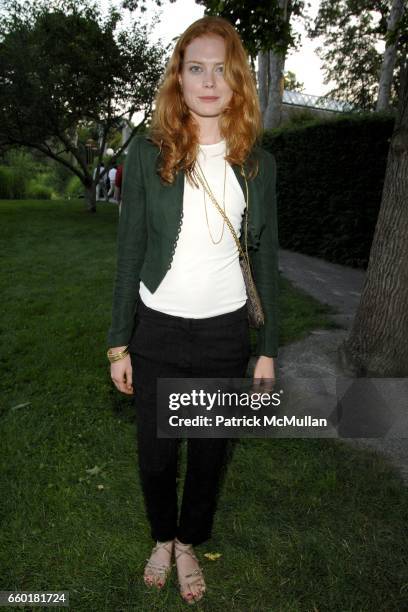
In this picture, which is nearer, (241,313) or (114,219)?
(241,313)

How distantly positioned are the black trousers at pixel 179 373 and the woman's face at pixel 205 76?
823mm

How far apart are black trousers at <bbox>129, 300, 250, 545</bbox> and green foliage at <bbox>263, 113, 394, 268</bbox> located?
8840mm

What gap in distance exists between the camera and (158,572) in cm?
250

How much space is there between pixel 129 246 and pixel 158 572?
1.67 m

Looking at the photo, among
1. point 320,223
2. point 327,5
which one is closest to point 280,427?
point 320,223

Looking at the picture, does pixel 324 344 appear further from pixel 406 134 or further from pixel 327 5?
pixel 327 5

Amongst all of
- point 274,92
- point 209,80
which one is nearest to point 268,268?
point 209,80

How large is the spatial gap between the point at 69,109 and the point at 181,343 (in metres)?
19.4

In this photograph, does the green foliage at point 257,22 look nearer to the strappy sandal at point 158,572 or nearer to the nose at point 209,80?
the nose at point 209,80

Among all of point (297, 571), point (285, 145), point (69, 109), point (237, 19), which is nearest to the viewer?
point (297, 571)

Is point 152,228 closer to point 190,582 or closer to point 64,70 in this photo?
point 190,582

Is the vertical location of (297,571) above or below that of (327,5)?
below

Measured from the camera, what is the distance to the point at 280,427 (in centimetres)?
404

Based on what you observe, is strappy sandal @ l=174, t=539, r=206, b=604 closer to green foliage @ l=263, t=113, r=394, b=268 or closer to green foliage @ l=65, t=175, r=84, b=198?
green foliage @ l=263, t=113, r=394, b=268
